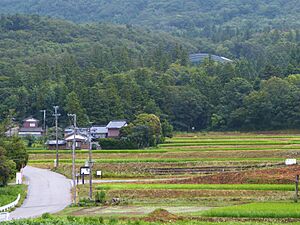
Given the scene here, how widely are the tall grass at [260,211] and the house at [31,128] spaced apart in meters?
54.6

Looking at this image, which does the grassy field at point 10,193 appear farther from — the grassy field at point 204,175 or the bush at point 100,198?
the bush at point 100,198

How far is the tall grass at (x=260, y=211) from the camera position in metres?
27.2

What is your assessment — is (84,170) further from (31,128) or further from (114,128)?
(31,128)

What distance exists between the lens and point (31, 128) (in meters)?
83.8

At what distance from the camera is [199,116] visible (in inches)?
3364

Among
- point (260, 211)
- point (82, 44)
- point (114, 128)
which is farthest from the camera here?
point (82, 44)

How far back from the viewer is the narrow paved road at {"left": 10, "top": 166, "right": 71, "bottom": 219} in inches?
1279

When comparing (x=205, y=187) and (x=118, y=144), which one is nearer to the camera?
(x=205, y=187)

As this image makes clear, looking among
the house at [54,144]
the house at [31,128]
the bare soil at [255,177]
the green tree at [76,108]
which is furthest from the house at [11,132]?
the bare soil at [255,177]

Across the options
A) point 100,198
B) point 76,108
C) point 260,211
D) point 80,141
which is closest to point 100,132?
point 76,108

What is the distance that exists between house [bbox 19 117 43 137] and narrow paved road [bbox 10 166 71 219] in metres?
28.5

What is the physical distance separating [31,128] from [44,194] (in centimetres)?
4486

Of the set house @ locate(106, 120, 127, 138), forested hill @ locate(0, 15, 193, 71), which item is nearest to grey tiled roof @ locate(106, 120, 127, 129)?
house @ locate(106, 120, 127, 138)

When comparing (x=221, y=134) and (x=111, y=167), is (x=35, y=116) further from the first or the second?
(x=111, y=167)
